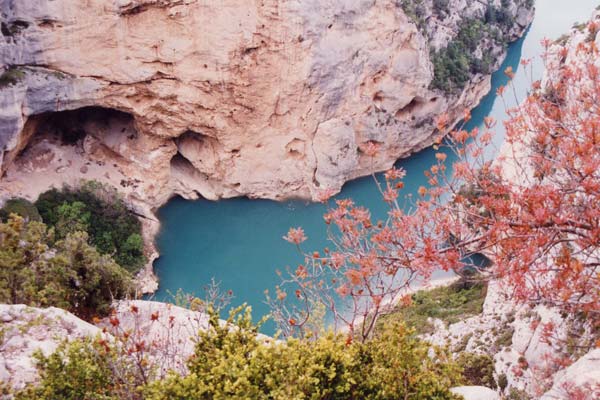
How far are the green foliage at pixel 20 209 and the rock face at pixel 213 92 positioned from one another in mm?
936

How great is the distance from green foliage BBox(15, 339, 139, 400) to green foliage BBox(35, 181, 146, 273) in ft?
37.0

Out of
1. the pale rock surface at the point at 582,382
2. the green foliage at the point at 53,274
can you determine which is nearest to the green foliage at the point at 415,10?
the green foliage at the point at 53,274

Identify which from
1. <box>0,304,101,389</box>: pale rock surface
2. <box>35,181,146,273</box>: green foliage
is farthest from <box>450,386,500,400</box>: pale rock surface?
<box>35,181,146,273</box>: green foliage

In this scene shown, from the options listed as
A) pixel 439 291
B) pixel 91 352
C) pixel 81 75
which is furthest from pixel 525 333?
pixel 81 75

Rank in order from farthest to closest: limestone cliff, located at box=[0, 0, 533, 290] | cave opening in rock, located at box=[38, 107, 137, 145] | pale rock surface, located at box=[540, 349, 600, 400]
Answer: cave opening in rock, located at box=[38, 107, 137, 145] → limestone cliff, located at box=[0, 0, 533, 290] → pale rock surface, located at box=[540, 349, 600, 400]

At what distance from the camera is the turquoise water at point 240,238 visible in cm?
1709

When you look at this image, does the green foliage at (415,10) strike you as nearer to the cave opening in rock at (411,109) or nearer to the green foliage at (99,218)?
the cave opening in rock at (411,109)

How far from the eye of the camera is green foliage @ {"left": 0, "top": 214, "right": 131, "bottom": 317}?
8.38 meters

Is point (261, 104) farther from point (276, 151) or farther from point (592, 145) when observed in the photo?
point (592, 145)

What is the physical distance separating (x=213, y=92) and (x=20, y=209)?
7.43 metres

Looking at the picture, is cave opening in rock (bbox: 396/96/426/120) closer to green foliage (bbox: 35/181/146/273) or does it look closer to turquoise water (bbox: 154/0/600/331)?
turquoise water (bbox: 154/0/600/331)

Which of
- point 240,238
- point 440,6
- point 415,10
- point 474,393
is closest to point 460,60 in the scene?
point 440,6

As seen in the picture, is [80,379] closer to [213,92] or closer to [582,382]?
[582,382]

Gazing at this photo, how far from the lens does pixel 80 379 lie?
512 cm
